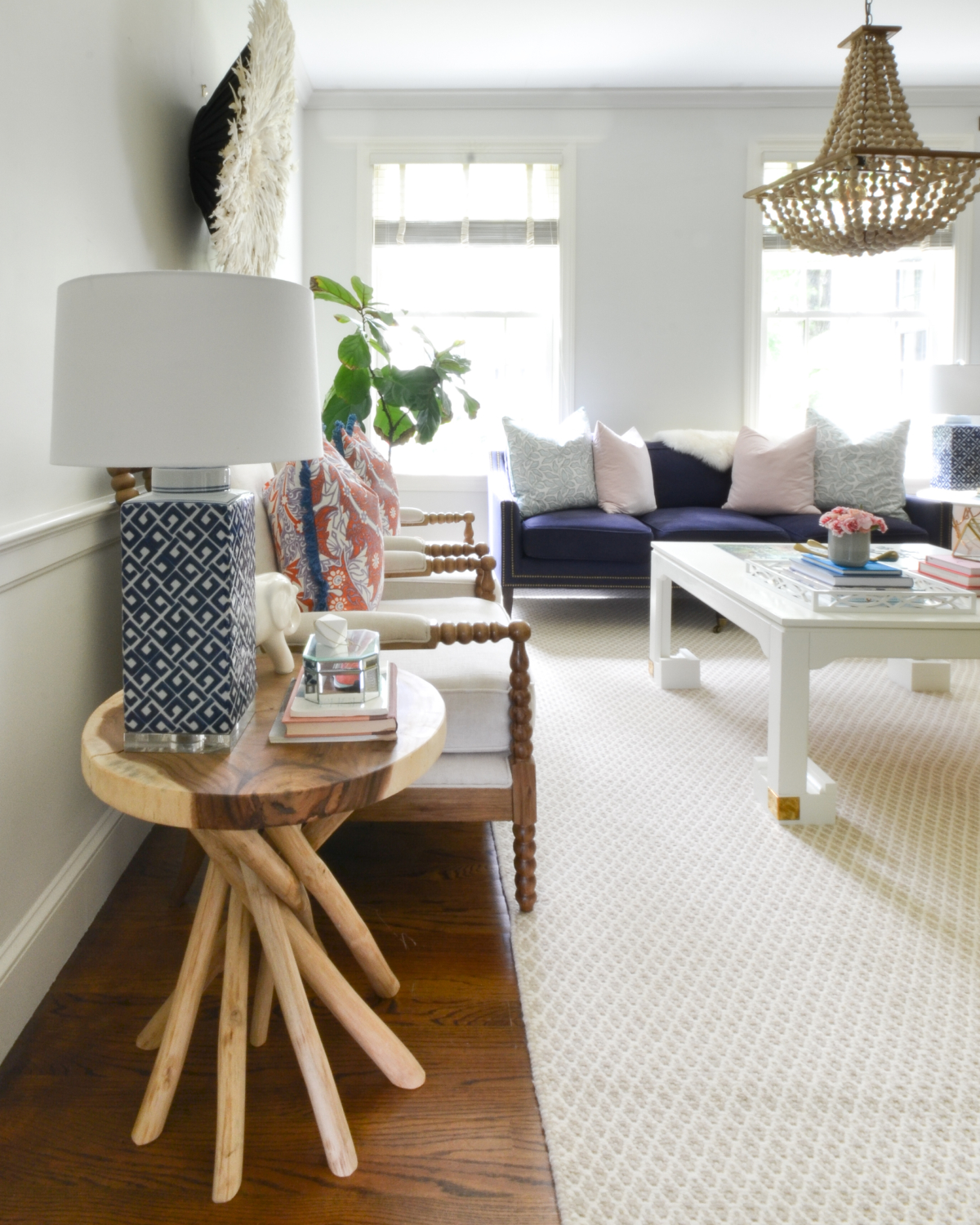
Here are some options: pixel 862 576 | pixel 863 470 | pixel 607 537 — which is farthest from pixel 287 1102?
pixel 863 470

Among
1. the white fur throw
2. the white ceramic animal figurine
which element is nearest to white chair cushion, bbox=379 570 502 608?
the white ceramic animal figurine

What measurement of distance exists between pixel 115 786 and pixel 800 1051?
1.12 metres

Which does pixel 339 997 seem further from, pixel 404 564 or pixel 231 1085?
pixel 404 564

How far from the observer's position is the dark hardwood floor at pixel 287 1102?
3.98 ft

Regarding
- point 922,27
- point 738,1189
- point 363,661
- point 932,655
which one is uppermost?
point 922,27

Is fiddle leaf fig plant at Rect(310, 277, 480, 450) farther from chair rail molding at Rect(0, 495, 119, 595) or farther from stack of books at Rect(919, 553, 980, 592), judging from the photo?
stack of books at Rect(919, 553, 980, 592)

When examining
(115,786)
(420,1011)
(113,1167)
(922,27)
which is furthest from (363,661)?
(922,27)

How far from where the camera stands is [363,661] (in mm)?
1391

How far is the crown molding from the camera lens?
524 centimetres

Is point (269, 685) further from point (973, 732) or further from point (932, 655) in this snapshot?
point (973, 732)

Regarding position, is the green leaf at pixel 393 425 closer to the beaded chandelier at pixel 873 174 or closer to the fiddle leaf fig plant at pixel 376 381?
the fiddle leaf fig plant at pixel 376 381

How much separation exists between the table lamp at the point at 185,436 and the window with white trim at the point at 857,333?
4.71m

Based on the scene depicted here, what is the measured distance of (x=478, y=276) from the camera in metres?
5.45

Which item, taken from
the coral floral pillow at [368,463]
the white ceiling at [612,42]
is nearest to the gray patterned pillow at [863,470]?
the white ceiling at [612,42]
